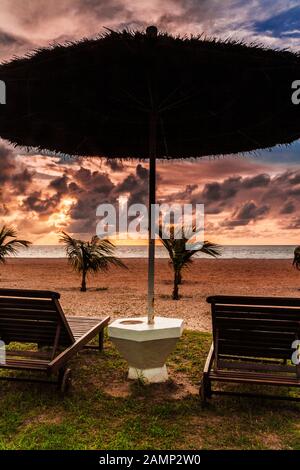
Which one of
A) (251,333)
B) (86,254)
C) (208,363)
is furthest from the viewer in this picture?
(86,254)

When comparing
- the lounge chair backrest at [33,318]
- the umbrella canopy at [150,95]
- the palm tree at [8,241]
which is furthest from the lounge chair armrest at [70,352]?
the palm tree at [8,241]

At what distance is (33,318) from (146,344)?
1180mm

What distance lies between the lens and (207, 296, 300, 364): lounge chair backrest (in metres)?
3.57

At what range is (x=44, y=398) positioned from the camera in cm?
380

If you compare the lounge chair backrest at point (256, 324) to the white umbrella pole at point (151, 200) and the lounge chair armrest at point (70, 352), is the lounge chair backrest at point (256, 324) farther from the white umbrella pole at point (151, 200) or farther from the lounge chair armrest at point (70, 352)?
the lounge chair armrest at point (70, 352)

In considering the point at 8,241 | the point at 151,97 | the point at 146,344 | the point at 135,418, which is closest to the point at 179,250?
the point at 8,241

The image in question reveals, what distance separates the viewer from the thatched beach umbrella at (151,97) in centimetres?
341

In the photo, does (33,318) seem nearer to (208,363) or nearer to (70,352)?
(70,352)

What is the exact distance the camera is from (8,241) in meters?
13.7

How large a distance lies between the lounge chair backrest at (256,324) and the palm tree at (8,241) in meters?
11.0

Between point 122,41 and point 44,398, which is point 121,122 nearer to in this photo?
point 122,41

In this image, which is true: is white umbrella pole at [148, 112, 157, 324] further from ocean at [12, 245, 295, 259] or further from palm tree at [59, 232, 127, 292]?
ocean at [12, 245, 295, 259]

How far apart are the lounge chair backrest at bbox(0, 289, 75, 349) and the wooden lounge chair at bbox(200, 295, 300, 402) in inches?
58.4

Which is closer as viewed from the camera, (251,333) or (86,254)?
(251,333)
